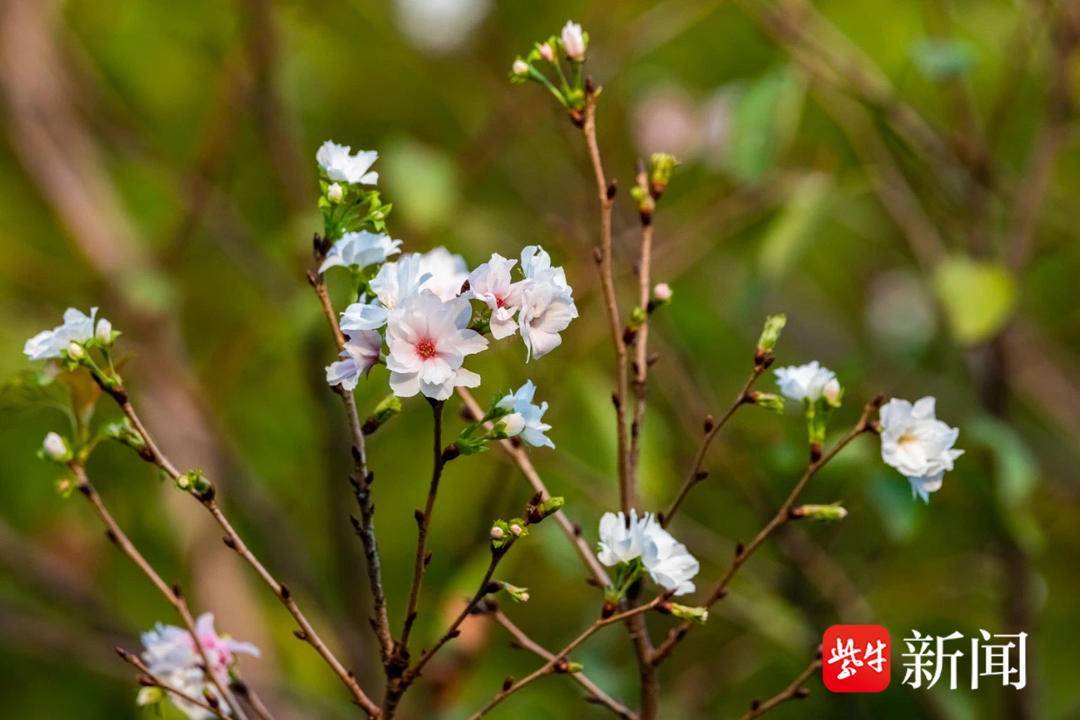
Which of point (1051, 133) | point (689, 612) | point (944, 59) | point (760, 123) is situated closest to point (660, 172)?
point (689, 612)

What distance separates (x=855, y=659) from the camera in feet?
3.14

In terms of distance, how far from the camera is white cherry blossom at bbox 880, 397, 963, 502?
2.47ft

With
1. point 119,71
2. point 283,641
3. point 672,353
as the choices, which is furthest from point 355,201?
point 119,71

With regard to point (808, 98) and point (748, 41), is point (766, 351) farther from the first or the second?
point (748, 41)

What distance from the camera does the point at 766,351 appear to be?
0.80 meters

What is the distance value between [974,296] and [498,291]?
93 centimetres

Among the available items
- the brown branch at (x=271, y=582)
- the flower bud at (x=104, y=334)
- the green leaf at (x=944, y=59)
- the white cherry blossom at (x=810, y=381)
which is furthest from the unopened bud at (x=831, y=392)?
the green leaf at (x=944, y=59)

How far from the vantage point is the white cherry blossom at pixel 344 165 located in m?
0.73

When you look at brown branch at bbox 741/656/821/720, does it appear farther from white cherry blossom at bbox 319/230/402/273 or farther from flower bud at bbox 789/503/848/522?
white cherry blossom at bbox 319/230/402/273

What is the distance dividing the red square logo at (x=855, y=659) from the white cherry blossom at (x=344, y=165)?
0.51 metres

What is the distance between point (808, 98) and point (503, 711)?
5.30 feet

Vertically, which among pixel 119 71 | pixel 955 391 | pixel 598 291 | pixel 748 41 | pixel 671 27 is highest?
pixel 748 41

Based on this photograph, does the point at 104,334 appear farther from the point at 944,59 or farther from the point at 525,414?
the point at 944,59

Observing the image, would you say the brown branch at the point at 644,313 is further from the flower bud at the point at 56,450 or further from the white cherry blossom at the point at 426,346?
the flower bud at the point at 56,450
